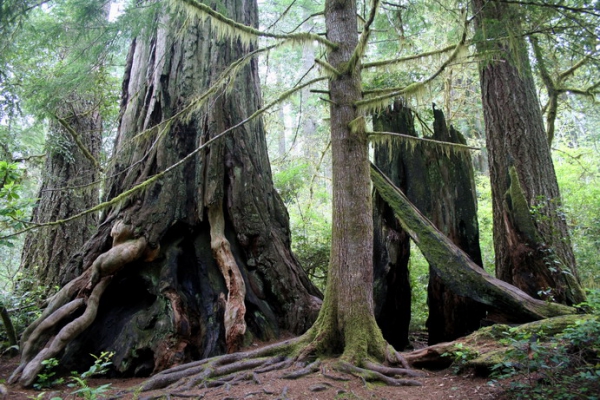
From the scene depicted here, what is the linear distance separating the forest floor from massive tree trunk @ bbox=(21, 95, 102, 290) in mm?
4137

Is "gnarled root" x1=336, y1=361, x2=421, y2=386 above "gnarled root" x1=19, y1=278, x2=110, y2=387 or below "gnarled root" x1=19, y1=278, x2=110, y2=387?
below

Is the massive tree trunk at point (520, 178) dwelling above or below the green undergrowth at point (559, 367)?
above

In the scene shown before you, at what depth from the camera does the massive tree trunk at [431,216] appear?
609 cm

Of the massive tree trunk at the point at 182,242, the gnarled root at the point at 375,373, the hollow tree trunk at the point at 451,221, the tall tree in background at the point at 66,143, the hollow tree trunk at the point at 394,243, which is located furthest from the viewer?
the tall tree in background at the point at 66,143

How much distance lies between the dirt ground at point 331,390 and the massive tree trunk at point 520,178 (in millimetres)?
2005

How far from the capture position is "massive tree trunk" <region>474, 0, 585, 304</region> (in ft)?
17.9

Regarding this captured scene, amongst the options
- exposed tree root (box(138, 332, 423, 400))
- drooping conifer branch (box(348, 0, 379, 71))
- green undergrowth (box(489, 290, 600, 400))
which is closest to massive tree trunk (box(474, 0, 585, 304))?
drooping conifer branch (box(348, 0, 379, 71))

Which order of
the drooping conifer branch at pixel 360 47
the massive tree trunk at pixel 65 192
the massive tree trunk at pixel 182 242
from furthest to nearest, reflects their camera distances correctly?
1. the massive tree trunk at pixel 65 192
2. the massive tree trunk at pixel 182 242
3. the drooping conifer branch at pixel 360 47

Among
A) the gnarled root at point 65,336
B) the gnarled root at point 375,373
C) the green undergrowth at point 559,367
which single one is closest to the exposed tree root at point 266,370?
the gnarled root at point 375,373

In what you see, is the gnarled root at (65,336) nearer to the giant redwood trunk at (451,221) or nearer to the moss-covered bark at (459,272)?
the moss-covered bark at (459,272)

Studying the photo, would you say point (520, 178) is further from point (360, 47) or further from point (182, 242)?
point (182, 242)

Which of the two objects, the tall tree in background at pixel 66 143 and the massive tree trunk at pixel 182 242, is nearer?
the massive tree trunk at pixel 182 242

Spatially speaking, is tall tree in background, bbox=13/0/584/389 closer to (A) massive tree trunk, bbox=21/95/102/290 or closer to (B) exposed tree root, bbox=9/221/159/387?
(B) exposed tree root, bbox=9/221/159/387

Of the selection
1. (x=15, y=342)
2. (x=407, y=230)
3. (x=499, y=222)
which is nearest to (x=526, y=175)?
(x=499, y=222)
